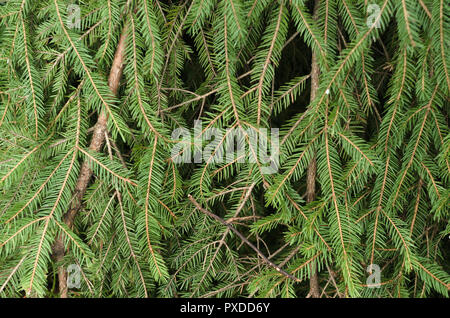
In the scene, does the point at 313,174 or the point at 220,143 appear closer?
the point at 220,143

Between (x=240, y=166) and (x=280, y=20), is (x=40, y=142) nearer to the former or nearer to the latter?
(x=240, y=166)

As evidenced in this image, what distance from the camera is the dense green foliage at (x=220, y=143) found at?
1.14 metres

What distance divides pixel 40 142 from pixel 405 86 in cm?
104

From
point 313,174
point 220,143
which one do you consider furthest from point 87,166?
point 313,174

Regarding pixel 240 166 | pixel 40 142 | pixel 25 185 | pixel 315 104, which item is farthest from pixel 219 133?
pixel 25 185
